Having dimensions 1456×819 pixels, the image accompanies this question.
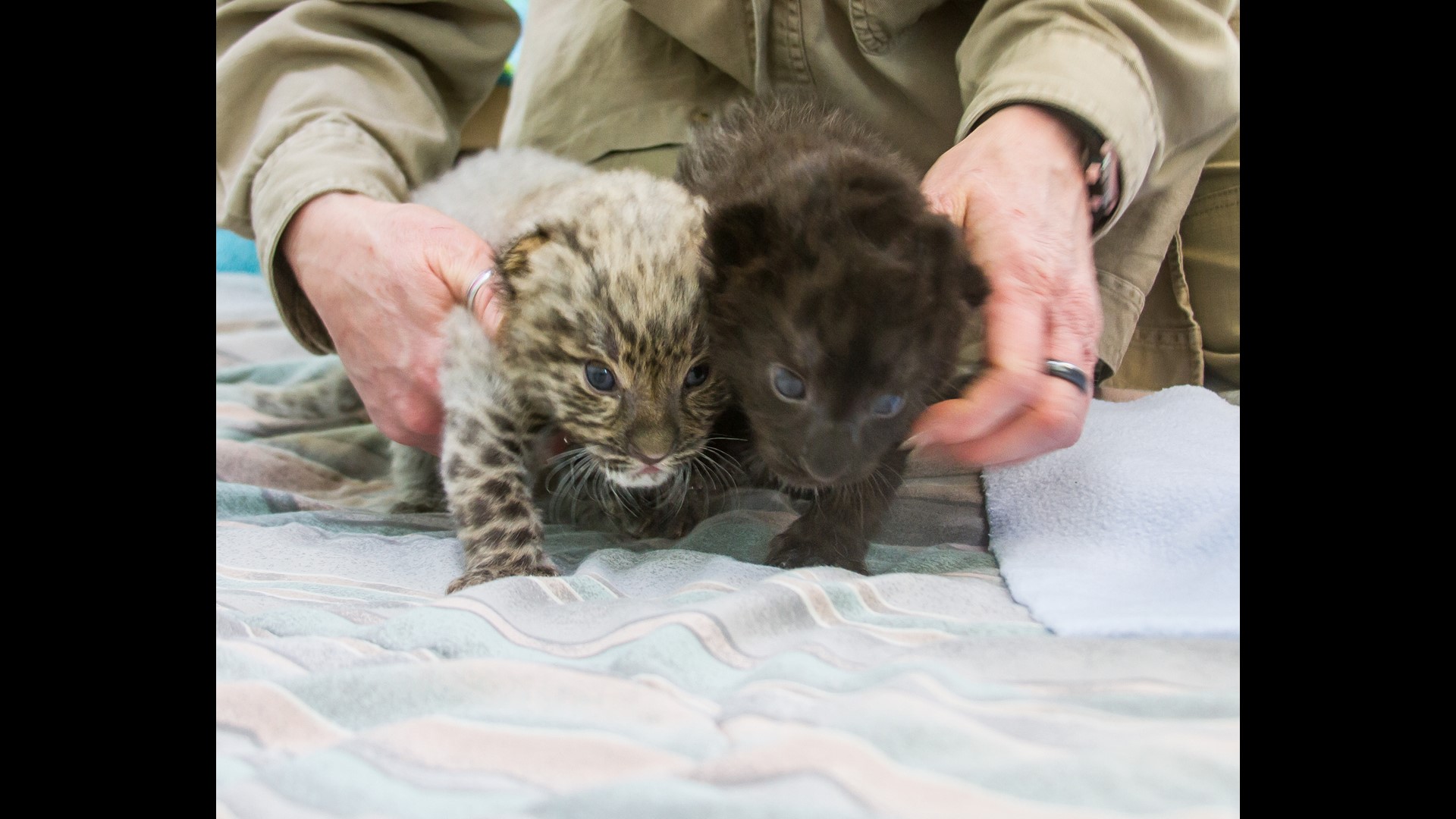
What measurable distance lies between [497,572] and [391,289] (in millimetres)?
691

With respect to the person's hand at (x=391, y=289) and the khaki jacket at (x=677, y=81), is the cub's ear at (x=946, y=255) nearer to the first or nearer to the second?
the khaki jacket at (x=677, y=81)

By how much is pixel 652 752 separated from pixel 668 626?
32cm

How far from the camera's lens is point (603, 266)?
1688 mm

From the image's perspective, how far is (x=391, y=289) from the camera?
2.01 meters

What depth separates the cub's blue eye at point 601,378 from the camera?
5.59 feet

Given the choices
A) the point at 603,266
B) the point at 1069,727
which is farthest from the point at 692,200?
the point at 1069,727

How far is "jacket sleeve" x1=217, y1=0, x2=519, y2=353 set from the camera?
7.61 feet

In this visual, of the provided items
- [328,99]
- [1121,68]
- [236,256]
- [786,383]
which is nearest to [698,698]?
[786,383]

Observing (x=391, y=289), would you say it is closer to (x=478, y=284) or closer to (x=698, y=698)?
(x=478, y=284)

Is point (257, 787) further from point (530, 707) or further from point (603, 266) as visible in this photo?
point (603, 266)

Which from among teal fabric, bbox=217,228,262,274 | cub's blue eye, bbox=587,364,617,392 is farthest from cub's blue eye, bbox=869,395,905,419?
teal fabric, bbox=217,228,262,274

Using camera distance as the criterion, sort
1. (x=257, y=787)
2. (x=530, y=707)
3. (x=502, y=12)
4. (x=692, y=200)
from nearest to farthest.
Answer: (x=257, y=787) → (x=530, y=707) → (x=692, y=200) → (x=502, y=12)

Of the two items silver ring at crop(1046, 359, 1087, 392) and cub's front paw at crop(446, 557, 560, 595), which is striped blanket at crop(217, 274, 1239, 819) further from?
silver ring at crop(1046, 359, 1087, 392)

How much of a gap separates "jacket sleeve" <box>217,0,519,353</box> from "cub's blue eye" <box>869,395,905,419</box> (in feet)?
4.71
